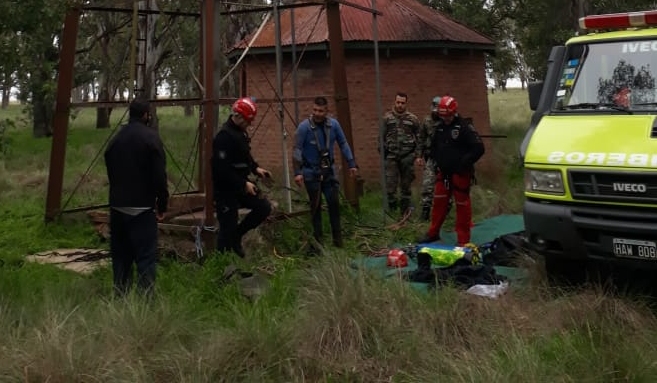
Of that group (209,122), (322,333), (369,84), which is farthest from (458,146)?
(369,84)

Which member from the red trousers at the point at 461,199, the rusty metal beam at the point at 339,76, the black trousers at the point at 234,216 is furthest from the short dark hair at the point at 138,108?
the rusty metal beam at the point at 339,76

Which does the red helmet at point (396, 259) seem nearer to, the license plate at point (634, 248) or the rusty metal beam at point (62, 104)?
the license plate at point (634, 248)

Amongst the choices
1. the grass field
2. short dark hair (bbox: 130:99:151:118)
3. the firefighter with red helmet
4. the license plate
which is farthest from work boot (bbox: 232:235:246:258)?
the license plate

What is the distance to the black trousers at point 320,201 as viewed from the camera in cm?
905

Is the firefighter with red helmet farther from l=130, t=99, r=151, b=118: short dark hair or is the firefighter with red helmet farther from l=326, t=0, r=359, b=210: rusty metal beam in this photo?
l=130, t=99, r=151, b=118: short dark hair

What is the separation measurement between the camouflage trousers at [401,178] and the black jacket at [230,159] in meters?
3.89

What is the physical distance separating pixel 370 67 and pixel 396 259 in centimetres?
731

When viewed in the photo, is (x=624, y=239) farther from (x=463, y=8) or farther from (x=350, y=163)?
(x=463, y=8)

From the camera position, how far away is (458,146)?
8.98 meters

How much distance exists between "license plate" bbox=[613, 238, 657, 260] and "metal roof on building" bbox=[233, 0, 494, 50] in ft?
30.8

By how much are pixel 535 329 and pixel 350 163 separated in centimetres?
435

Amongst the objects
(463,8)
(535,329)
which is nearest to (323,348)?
(535,329)

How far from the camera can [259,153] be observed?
15.8 meters

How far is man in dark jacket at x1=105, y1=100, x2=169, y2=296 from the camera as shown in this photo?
6.39 metres
